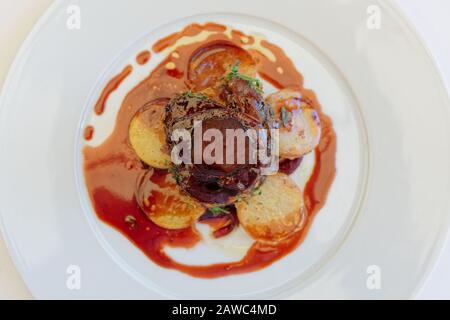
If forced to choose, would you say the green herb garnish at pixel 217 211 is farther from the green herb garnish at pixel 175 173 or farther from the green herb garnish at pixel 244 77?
the green herb garnish at pixel 244 77

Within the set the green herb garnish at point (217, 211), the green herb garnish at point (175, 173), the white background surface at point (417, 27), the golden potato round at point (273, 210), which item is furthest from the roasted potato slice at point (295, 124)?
the white background surface at point (417, 27)

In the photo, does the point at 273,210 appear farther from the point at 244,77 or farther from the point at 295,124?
the point at 244,77

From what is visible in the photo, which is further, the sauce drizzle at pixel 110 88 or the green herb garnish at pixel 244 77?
the sauce drizzle at pixel 110 88

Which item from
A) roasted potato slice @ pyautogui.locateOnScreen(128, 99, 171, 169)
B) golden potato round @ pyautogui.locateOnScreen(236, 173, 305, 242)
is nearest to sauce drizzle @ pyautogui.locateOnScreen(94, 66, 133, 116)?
roasted potato slice @ pyautogui.locateOnScreen(128, 99, 171, 169)

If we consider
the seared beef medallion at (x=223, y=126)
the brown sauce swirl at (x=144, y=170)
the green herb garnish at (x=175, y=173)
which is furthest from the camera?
the brown sauce swirl at (x=144, y=170)

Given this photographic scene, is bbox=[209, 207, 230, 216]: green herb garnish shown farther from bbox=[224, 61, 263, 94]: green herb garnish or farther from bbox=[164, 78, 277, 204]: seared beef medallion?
bbox=[224, 61, 263, 94]: green herb garnish

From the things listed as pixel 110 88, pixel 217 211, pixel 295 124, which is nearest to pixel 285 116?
pixel 295 124
